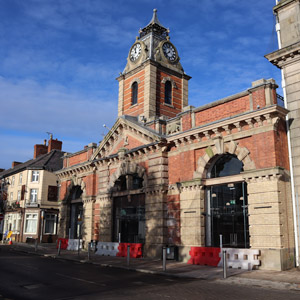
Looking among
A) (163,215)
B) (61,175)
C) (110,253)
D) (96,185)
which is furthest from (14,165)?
(163,215)

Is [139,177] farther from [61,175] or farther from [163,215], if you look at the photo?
[61,175]

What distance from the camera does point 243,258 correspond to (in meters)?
15.9

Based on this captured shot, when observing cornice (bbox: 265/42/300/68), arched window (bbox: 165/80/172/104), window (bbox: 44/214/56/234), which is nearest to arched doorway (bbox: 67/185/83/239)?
window (bbox: 44/214/56/234)

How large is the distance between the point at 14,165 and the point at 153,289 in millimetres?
51359

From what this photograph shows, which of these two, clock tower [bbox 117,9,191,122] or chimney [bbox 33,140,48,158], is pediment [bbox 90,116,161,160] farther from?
chimney [bbox 33,140,48,158]

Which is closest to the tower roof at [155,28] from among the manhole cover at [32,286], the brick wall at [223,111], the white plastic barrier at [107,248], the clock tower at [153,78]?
the clock tower at [153,78]

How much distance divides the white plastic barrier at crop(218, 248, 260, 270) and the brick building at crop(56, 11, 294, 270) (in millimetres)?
355

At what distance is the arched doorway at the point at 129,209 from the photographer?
911 inches

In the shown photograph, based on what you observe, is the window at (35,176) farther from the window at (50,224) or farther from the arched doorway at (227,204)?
the arched doorway at (227,204)

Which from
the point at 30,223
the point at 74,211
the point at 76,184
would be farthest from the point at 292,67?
the point at 30,223

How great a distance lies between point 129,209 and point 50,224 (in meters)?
20.2

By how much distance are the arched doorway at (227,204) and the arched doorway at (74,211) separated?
1508 cm

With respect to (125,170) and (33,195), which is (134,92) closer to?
(125,170)

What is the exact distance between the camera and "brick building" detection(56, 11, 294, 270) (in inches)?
635
